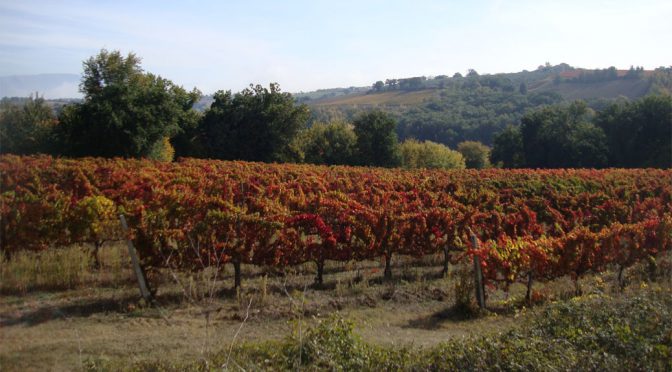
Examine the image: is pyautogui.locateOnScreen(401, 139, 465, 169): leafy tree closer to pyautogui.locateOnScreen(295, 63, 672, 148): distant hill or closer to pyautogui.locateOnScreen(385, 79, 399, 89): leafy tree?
pyautogui.locateOnScreen(295, 63, 672, 148): distant hill

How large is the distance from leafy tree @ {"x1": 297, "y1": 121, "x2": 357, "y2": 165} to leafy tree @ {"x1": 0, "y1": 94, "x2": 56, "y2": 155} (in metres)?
14.5

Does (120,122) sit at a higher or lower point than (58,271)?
higher

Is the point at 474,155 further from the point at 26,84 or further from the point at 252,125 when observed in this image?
the point at 26,84

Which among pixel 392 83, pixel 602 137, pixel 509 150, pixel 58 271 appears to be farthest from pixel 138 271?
pixel 392 83

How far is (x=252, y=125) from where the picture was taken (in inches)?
1185

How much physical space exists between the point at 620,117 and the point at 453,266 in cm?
3192

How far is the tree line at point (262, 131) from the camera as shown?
2308 centimetres

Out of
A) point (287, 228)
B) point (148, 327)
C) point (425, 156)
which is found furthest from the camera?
point (425, 156)

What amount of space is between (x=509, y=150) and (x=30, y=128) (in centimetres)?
3251

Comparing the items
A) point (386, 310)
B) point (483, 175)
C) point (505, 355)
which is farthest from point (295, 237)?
point (483, 175)

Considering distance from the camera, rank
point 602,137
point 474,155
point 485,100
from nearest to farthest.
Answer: point 602,137
point 474,155
point 485,100

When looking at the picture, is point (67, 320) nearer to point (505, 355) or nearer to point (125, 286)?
point (125, 286)

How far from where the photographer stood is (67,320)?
6.42 meters

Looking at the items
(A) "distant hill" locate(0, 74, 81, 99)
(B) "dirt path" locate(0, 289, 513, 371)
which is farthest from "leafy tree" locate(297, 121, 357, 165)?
(B) "dirt path" locate(0, 289, 513, 371)
